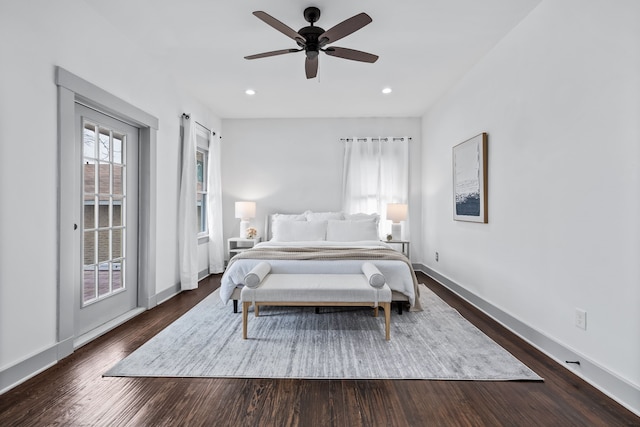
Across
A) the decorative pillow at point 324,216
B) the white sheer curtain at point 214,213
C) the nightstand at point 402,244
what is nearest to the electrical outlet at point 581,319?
the nightstand at point 402,244

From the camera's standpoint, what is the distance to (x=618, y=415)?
1.76 meters

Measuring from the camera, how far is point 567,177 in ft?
7.50

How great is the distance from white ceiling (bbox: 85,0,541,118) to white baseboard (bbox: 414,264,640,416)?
2525 millimetres

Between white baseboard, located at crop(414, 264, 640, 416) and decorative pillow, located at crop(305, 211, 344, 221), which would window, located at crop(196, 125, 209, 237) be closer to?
decorative pillow, located at crop(305, 211, 344, 221)

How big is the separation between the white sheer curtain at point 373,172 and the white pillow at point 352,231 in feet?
2.81

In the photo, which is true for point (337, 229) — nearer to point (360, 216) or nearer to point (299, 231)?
point (299, 231)

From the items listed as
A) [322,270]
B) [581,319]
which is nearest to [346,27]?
[322,270]

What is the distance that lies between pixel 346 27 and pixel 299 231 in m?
2.90

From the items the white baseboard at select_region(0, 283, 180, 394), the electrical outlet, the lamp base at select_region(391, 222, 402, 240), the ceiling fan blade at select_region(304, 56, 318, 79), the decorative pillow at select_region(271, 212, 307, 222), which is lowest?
the white baseboard at select_region(0, 283, 180, 394)

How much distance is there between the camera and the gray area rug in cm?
221

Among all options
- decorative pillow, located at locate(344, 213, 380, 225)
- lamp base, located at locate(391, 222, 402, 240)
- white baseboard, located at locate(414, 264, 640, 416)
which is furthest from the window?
white baseboard, located at locate(414, 264, 640, 416)

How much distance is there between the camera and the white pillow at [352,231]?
4.67 m

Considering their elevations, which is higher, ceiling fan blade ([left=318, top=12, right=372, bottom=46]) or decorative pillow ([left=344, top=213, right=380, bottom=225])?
ceiling fan blade ([left=318, top=12, right=372, bottom=46])

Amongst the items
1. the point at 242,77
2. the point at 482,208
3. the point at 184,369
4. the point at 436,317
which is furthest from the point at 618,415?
the point at 242,77
